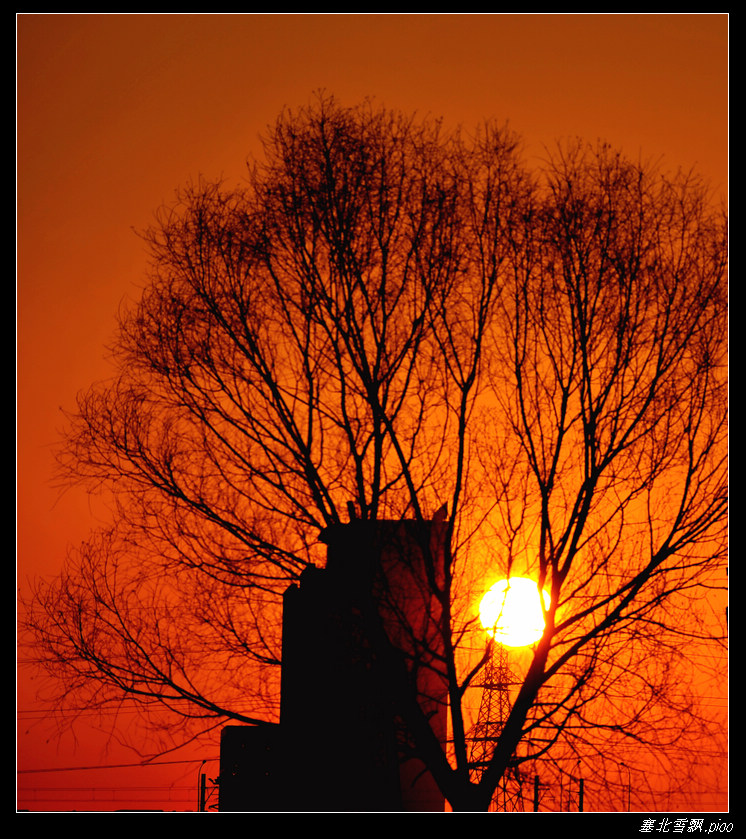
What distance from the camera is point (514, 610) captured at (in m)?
8.70

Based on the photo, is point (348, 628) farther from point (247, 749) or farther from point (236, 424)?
point (247, 749)

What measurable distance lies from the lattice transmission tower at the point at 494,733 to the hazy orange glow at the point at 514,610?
7.7 inches

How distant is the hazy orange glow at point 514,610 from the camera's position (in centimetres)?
862

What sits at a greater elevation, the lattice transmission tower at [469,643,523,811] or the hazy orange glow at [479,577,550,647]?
the hazy orange glow at [479,577,550,647]

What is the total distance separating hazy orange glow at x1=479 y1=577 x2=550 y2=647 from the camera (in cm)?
862

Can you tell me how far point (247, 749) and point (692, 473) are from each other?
12.5 meters

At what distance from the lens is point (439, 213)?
30.6ft

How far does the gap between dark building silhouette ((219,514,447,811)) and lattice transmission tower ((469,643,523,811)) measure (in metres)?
0.42

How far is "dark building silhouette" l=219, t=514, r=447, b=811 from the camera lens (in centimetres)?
876

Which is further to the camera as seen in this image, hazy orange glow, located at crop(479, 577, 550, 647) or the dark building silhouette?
the dark building silhouette

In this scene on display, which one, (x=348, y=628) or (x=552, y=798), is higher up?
(x=348, y=628)
